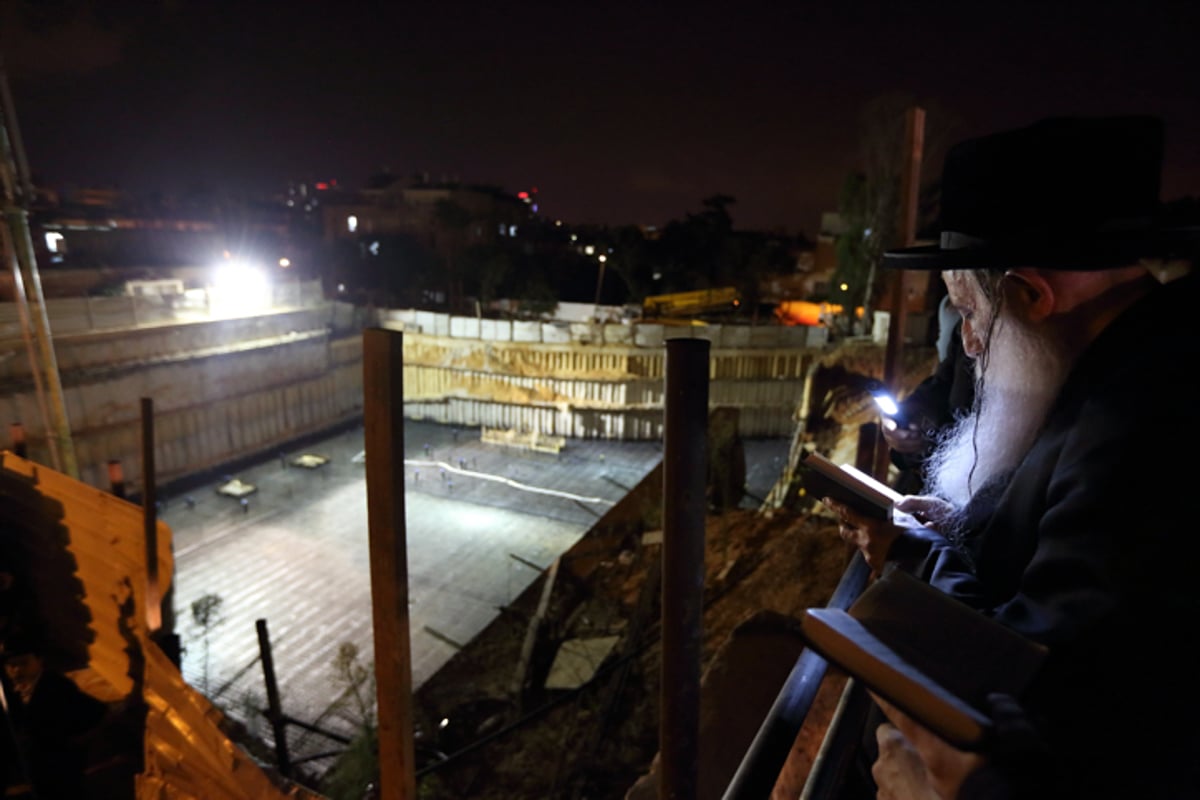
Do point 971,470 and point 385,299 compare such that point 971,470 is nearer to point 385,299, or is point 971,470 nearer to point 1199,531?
point 1199,531

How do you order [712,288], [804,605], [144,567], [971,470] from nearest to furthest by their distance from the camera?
[971,470], [804,605], [144,567], [712,288]

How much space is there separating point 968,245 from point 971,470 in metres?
0.73

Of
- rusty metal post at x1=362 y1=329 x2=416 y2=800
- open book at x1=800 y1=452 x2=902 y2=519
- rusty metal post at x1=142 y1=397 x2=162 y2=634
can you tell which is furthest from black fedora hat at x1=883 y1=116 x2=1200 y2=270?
rusty metal post at x1=142 y1=397 x2=162 y2=634

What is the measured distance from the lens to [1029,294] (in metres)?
1.49

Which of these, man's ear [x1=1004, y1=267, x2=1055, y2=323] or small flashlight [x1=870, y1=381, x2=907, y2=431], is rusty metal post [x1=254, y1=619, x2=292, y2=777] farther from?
man's ear [x1=1004, y1=267, x2=1055, y2=323]

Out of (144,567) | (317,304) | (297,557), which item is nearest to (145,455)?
(144,567)

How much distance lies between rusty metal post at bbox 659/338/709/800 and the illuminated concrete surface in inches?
379

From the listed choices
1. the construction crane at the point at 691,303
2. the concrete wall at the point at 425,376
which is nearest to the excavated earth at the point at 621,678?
the concrete wall at the point at 425,376

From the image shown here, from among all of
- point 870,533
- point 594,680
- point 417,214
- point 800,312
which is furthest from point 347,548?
point 417,214

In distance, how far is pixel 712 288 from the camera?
3400 cm

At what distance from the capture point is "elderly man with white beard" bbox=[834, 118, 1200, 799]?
1.07 m

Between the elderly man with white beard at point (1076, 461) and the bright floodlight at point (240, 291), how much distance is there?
86.3ft

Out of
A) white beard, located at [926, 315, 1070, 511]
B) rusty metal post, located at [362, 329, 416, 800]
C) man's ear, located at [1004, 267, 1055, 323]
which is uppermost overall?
man's ear, located at [1004, 267, 1055, 323]

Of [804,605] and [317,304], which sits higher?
A: [317,304]
